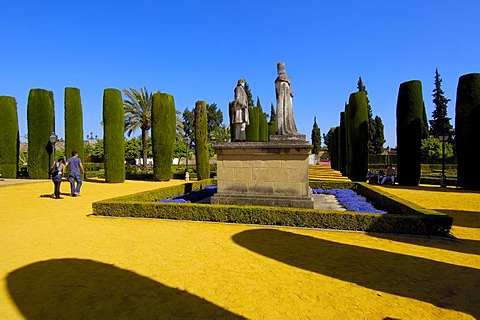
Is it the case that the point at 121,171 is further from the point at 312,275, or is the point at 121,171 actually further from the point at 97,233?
the point at 312,275

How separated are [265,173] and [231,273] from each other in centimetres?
481

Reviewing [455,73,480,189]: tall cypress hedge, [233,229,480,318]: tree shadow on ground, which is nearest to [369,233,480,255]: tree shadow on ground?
[233,229,480,318]: tree shadow on ground

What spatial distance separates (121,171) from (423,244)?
17526 millimetres

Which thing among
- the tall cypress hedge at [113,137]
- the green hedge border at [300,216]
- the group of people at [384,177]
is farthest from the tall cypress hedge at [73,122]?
the group of people at [384,177]

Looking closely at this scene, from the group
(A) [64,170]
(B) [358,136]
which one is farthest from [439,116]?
(A) [64,170]

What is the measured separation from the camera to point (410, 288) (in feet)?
11.9

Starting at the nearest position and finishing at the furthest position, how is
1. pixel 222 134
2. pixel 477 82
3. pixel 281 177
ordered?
pixel 281 177 → pixel 477 82 → pixel 222 134

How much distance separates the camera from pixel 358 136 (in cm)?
1994

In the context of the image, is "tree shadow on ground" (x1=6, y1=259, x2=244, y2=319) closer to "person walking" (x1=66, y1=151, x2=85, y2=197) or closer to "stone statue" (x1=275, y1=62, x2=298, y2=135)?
"stone statue" (x1=275, y1=62, x2=298, y2=135)

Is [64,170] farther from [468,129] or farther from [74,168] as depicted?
[468,129]

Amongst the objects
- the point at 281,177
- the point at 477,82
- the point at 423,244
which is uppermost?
the point at 477,82

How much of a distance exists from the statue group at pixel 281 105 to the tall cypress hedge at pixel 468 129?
40.7ft

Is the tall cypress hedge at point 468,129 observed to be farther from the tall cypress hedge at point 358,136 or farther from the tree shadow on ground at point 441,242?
the tree shadow on ground at point 441,242

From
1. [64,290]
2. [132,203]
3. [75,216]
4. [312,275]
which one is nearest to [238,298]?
[312,275]
